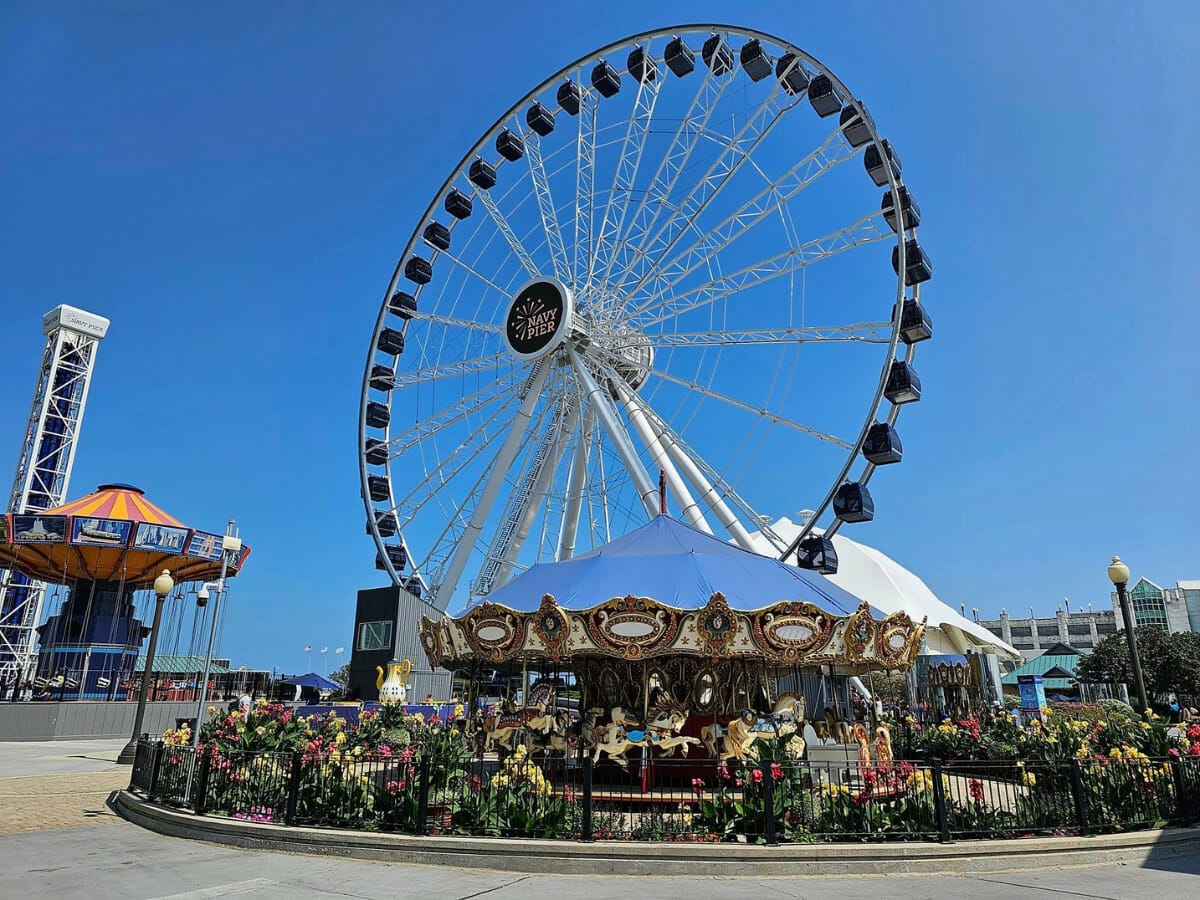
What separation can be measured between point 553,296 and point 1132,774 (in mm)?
17862

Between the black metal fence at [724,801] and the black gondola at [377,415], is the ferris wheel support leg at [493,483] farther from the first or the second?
the black metal fence at [724,801]

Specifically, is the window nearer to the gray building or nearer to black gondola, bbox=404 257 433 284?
black gondola, bbox=404 257 433 284

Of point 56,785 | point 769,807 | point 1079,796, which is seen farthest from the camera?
point 56,785

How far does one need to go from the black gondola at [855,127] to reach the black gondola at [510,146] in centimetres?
1065

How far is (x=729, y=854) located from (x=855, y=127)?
1866cm

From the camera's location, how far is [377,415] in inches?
1129

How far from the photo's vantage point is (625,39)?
24.4 metres

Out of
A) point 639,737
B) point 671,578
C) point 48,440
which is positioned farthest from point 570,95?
point 48,440

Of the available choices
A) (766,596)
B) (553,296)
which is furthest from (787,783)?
(553,296)

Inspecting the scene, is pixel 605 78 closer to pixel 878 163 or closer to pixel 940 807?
pixel 878 163

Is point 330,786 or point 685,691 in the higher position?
point 685,691

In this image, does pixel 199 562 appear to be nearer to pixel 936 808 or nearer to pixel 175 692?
pixel 175 692

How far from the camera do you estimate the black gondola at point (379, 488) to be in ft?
93.6

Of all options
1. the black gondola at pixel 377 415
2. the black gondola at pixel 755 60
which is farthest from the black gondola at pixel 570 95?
the black gondola at pixel 377 415
